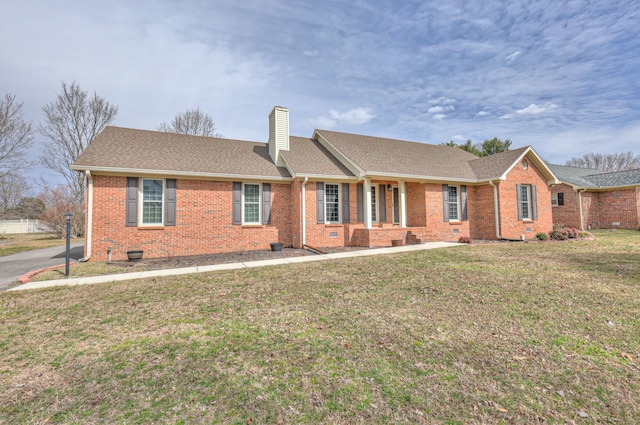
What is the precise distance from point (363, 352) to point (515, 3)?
1161 cm

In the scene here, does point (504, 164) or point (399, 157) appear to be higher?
point (399, 157)

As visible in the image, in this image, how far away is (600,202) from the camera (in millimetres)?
22094

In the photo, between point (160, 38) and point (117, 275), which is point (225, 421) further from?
point (160, 38)

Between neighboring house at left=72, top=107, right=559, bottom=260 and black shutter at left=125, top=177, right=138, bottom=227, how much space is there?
4 centimetres

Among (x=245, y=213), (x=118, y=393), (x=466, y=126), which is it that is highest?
(x=466, y=126)

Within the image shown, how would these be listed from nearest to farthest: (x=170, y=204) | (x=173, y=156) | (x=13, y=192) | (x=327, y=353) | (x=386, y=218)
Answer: (x=327, y=353)
(x=170, y=204)
(x=173, y=156)
(x=386, y=218)
(x=13, y=192)

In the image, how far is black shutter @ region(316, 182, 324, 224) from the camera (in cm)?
1323

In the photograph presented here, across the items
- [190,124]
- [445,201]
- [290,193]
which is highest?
[190,124]

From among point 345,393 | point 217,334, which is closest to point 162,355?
point 217,334

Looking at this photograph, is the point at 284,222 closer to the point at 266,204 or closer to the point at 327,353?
the point at 266,204

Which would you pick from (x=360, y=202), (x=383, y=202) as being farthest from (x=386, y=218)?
(x=360, y=202)

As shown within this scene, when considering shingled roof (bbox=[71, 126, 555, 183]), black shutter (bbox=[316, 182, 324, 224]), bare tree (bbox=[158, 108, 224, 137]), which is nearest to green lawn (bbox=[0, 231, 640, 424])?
shingled roof (bbox=[71, 126, 555, 183])

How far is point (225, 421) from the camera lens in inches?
89.2

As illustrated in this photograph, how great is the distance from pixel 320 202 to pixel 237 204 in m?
3.76
